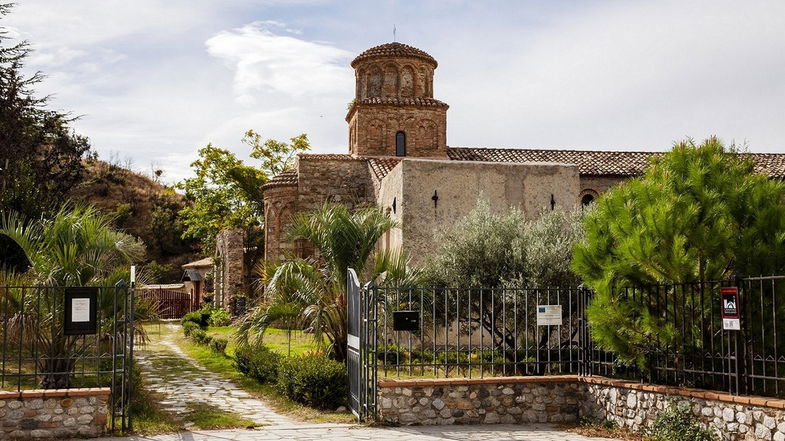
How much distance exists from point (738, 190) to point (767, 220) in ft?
1.60

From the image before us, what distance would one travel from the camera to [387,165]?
26.3m

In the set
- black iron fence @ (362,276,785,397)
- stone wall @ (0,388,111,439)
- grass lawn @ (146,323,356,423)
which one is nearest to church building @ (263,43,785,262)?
grass lawn @ (146,323,356,423)

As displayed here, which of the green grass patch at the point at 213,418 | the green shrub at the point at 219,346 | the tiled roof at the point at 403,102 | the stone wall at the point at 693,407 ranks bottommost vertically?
the green grass patch at the point at 213,418

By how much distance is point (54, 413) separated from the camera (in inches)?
352

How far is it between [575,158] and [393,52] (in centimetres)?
847

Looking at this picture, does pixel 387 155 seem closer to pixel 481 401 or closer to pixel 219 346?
pixel 219 346

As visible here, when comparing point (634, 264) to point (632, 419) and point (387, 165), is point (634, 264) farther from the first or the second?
point (387, 165)

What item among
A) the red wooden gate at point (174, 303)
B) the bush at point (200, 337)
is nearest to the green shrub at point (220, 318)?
the bush at point (200, 337)

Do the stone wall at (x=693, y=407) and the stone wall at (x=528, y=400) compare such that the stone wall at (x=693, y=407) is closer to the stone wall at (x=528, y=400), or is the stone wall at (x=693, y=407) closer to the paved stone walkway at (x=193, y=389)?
the stone wall at (x=528, y=400)

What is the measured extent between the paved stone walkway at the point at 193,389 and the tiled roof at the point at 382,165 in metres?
9.37

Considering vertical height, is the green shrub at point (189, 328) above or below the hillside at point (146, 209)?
below

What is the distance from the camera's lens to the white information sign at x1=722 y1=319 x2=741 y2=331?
8152 mm

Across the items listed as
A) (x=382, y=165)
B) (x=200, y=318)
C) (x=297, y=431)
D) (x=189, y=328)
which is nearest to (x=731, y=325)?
(x=297, y=431)

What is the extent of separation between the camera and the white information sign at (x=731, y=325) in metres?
8.15
